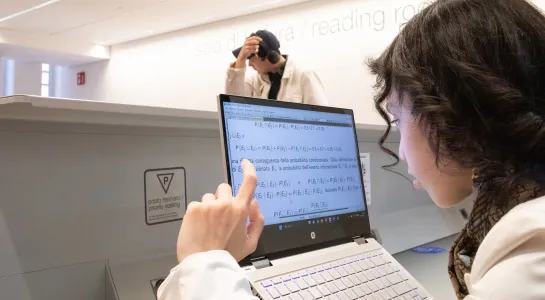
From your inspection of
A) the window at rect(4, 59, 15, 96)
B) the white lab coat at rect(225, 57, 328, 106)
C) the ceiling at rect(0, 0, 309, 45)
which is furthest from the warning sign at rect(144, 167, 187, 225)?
the window at rect(4, 59, 15, 96)

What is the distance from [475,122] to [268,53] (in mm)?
1696

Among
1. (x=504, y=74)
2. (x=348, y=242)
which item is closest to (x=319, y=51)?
(x=348, y=242)

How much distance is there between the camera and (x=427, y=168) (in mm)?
669

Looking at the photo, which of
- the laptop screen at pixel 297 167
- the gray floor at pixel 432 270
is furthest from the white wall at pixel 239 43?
the laptop screen at pixel 297 167

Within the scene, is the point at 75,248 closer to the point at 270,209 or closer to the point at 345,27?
the point at 270,209

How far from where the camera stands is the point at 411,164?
70cm

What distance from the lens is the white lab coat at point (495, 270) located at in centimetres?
44

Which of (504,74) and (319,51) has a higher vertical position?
(319,51)

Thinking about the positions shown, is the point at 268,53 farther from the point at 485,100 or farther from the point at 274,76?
the point at 485,100

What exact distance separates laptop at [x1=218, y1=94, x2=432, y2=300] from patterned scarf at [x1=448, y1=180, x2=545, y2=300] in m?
0.13

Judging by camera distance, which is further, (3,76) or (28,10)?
(3,76)

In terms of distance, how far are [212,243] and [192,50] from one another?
501cm

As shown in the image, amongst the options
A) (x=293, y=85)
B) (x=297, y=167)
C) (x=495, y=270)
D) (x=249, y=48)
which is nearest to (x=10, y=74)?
(x=249, y=48)

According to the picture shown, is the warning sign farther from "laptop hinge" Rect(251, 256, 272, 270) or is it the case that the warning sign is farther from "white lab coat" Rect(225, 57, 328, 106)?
"white lab coat" Rect(225, 57, 328, 106)
